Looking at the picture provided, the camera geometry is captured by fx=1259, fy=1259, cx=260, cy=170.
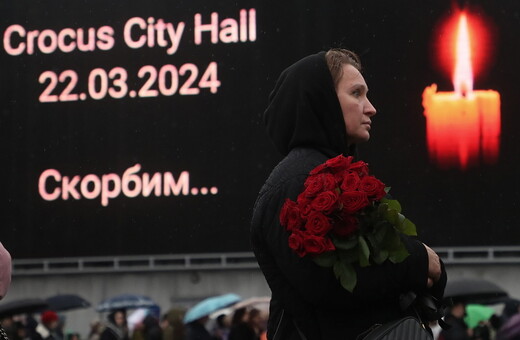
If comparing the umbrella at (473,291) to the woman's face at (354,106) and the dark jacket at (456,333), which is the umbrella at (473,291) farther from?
the woman's face at (354,106)

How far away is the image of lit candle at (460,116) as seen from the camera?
2362 centimetres

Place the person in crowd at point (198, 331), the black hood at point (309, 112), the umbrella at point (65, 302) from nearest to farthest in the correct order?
the black hood at point (309, 112), the person in crowd at point (198, 331), the umbrella at point (65, 302)

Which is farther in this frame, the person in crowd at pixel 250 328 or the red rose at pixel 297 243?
the person in crowd at pixel 250 328

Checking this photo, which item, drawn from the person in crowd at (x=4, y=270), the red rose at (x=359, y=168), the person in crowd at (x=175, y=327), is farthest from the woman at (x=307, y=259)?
the person in crowd at (x=175, y=327)

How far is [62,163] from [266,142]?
14.5 ft

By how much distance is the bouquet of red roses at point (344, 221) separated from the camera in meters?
2.88

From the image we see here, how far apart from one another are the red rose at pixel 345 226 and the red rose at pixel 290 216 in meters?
0.09

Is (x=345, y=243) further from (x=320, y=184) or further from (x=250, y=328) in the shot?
(x=250, y=328)

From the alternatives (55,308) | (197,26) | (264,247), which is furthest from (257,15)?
(264,247)

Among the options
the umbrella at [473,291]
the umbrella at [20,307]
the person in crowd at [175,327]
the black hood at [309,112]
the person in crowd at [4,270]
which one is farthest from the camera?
the umbrella at [20,307]

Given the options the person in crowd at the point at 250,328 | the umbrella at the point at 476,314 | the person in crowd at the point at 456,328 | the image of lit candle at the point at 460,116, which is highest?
the image of lit candle at the point at 460,116

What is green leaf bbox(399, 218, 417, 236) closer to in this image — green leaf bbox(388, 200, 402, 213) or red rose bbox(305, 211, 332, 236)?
green leaf bbox(388, 200, 402, 213)

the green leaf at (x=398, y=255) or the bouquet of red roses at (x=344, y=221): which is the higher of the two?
the bouquet of red roses at (x=344, y=221)

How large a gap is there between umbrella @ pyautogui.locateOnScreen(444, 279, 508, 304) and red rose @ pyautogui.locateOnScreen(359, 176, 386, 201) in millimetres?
11886
